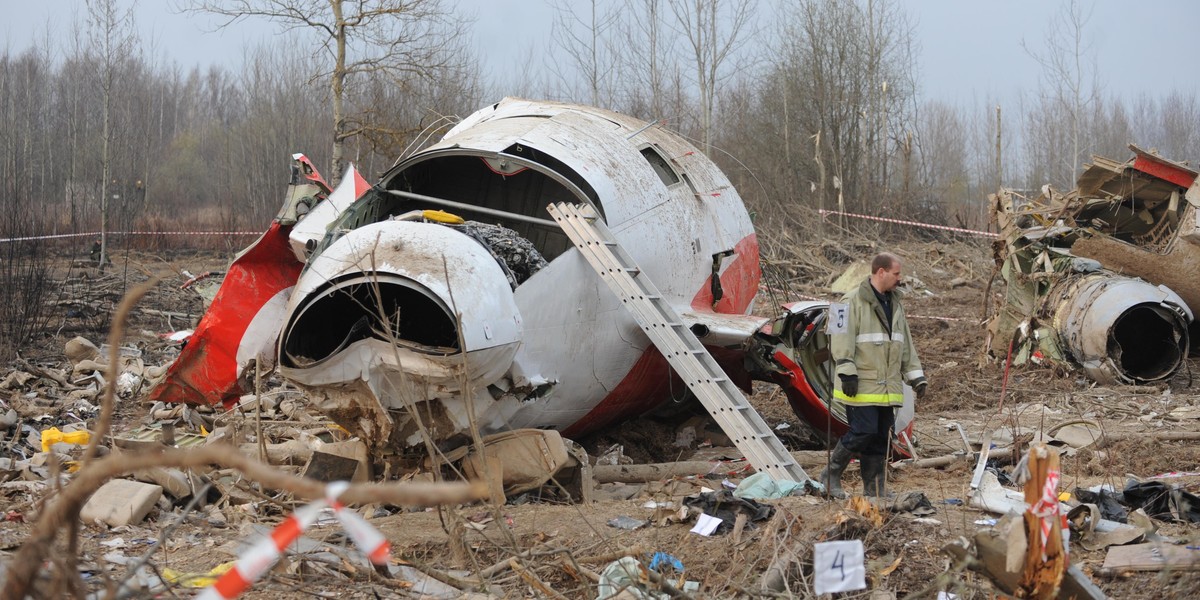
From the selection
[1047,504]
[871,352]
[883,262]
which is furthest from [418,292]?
[1047,504]

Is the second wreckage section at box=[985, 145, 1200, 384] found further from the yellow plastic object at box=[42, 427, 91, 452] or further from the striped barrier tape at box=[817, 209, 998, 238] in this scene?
the striped barrier tape at box=[817, 209, 998, 238]

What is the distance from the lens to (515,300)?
6.91 metres

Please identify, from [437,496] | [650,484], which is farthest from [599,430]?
[437,496]

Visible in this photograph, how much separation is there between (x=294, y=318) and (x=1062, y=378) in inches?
370

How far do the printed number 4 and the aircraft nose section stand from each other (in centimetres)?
228

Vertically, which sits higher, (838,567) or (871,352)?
(871,352)

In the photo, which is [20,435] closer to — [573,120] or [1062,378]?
[573,120]

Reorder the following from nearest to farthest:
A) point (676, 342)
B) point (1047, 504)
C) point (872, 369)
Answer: point (1047, 504) < point (872, 369) < point (676, 342)

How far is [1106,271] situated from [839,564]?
8994mm

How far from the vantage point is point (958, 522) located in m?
5.95

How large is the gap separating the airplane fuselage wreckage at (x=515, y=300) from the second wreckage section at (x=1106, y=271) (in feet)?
14.6

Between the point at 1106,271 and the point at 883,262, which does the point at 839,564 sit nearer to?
the point at 883,262

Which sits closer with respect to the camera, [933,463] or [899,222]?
[933,463]

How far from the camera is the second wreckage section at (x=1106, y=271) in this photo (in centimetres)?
1170
